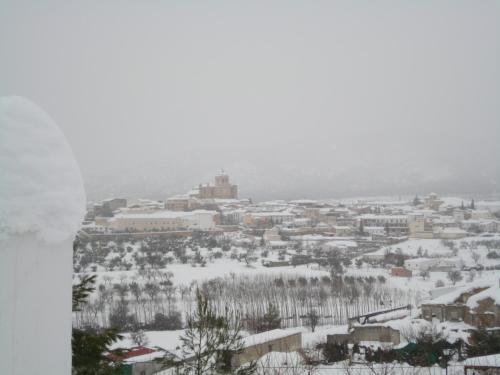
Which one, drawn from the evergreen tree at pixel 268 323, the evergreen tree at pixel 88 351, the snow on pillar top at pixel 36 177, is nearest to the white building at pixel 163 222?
the evergreen tree at pixel 268 323

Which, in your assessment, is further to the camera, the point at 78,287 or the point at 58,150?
the point at 78,287

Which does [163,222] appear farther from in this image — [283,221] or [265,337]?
[265,337]

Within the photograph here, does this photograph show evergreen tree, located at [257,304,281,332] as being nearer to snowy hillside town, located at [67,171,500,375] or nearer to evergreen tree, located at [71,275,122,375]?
snowy hillside town, located at [67,171,500,375]

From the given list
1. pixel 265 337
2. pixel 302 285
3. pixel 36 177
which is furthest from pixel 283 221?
pixel 36 177

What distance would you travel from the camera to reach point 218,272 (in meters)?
17.0

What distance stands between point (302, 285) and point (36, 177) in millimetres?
14521

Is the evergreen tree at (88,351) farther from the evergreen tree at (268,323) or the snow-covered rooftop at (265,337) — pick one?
the evergreen tree at (268,323)

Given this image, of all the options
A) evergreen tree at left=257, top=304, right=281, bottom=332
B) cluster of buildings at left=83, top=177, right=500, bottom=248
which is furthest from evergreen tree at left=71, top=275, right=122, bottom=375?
cluster of buildings at left=83, top=177, right=500, bottom=248

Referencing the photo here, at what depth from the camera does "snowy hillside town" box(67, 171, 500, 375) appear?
6.47 meters

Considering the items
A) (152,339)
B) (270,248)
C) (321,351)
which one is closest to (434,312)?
(321,351)

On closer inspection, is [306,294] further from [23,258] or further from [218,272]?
[23,258]

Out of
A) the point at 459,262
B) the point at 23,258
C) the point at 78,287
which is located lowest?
the point at 459,262

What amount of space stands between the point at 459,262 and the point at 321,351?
14136mm

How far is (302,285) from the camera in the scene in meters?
14.6
